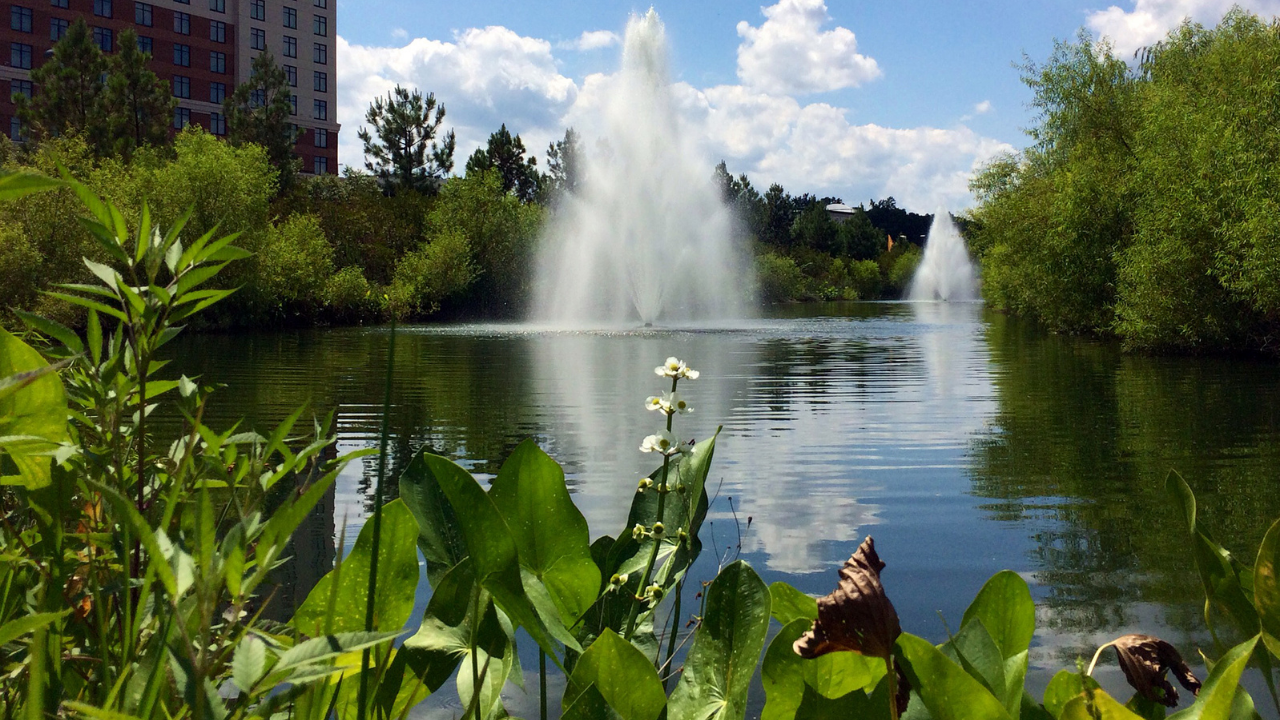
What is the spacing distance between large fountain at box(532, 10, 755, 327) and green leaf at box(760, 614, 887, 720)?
104 ft

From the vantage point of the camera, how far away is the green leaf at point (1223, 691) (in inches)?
24.1

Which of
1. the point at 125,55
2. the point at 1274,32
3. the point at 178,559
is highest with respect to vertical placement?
the point at 125,55

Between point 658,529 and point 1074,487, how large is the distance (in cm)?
658

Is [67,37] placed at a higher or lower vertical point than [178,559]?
higher

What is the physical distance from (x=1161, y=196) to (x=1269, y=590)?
21.6 m

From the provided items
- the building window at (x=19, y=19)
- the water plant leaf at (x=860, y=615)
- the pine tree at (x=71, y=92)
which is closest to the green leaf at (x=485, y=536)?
the water plant leaf at (x=860, y=615)

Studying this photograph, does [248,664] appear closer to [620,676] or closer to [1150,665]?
[620,676]

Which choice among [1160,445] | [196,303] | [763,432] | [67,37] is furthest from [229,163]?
[196,303]

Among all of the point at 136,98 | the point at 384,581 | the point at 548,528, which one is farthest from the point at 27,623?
the point at 136,98

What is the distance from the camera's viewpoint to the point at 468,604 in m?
0.99

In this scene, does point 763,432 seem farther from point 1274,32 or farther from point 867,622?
point 1274,32

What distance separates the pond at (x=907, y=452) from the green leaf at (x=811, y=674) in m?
0.42

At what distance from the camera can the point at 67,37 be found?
39.5m

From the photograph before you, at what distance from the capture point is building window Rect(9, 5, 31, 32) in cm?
5528
